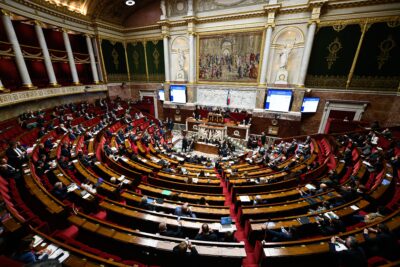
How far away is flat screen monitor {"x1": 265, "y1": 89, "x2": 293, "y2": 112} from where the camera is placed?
13.3 m

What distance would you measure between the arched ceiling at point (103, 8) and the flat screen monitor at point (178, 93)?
30.4 ft

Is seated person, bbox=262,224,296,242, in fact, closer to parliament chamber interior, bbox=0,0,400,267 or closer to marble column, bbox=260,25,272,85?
parliament chamber interior, bbox=0,0,400,267

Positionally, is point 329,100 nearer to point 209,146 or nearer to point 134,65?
point 209,146

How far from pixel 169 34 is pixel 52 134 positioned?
44.3 ft

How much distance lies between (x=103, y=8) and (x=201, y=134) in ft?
51.4

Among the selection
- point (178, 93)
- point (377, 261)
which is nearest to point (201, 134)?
point (178, 93)

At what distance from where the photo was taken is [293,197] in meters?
5.62

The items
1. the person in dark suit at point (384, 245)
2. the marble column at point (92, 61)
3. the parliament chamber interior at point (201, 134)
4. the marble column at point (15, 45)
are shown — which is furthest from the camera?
the marble column at point (92, 61)

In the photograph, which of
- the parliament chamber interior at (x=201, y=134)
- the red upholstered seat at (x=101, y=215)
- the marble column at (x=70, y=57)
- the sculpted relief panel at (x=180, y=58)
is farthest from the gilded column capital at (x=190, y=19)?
the red upholstered seat at (x=101, y=215)

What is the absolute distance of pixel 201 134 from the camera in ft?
49.1

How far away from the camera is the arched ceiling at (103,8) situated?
14.7 meters

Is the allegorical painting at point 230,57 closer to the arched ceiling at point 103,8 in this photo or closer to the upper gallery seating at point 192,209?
the arched ceiling at point 103,8

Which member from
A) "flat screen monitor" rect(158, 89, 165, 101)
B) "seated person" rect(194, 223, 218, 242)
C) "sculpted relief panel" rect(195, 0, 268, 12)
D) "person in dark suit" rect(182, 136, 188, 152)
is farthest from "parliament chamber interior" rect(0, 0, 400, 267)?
"person in dark suit" rect(182, 136, 188, 152)

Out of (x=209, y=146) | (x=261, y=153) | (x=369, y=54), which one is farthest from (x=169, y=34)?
(x=369, y=54)
